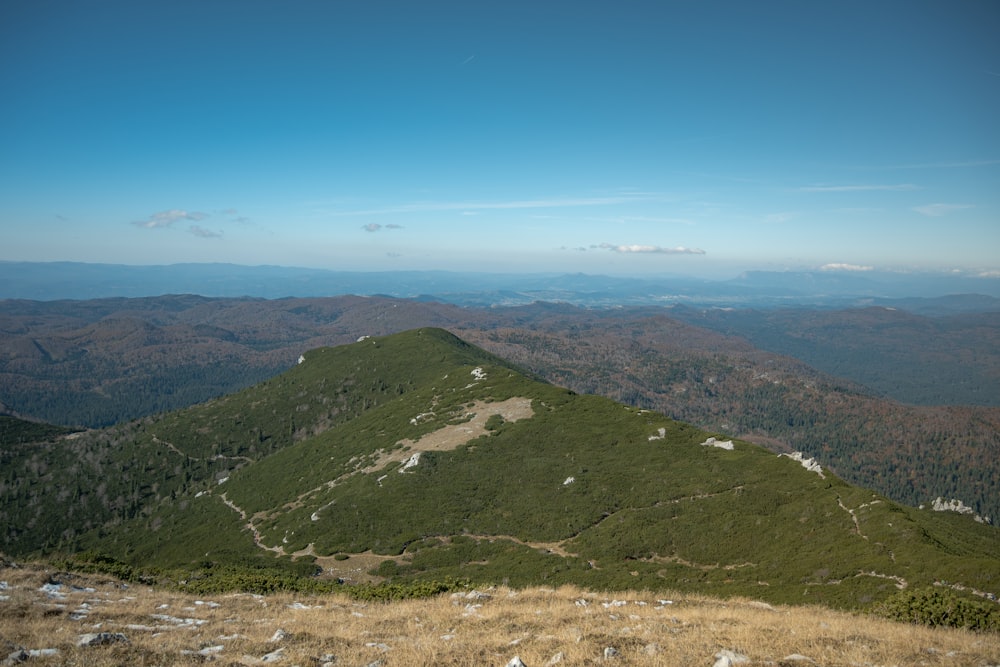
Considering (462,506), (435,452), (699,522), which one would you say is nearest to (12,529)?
(435,452)

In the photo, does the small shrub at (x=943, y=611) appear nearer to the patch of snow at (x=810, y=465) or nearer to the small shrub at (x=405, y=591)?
the small shrub at (x=405, y=591)

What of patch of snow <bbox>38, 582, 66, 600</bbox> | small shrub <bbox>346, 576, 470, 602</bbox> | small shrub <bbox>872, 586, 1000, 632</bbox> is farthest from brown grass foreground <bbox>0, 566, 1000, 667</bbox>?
small shrub <bbox>346, 576, 470, 602</bbox>

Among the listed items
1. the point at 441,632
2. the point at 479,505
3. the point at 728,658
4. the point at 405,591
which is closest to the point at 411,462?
the point at 479,505

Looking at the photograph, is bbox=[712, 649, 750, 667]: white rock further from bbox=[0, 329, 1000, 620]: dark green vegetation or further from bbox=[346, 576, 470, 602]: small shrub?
bbox=[0, 329, 1000, 620]: dark green vegetation

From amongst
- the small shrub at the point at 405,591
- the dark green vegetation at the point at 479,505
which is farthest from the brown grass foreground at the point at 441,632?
the dark green vegetation at the point at 479,505

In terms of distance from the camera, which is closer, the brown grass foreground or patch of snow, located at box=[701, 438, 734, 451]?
the brown grass foreground
